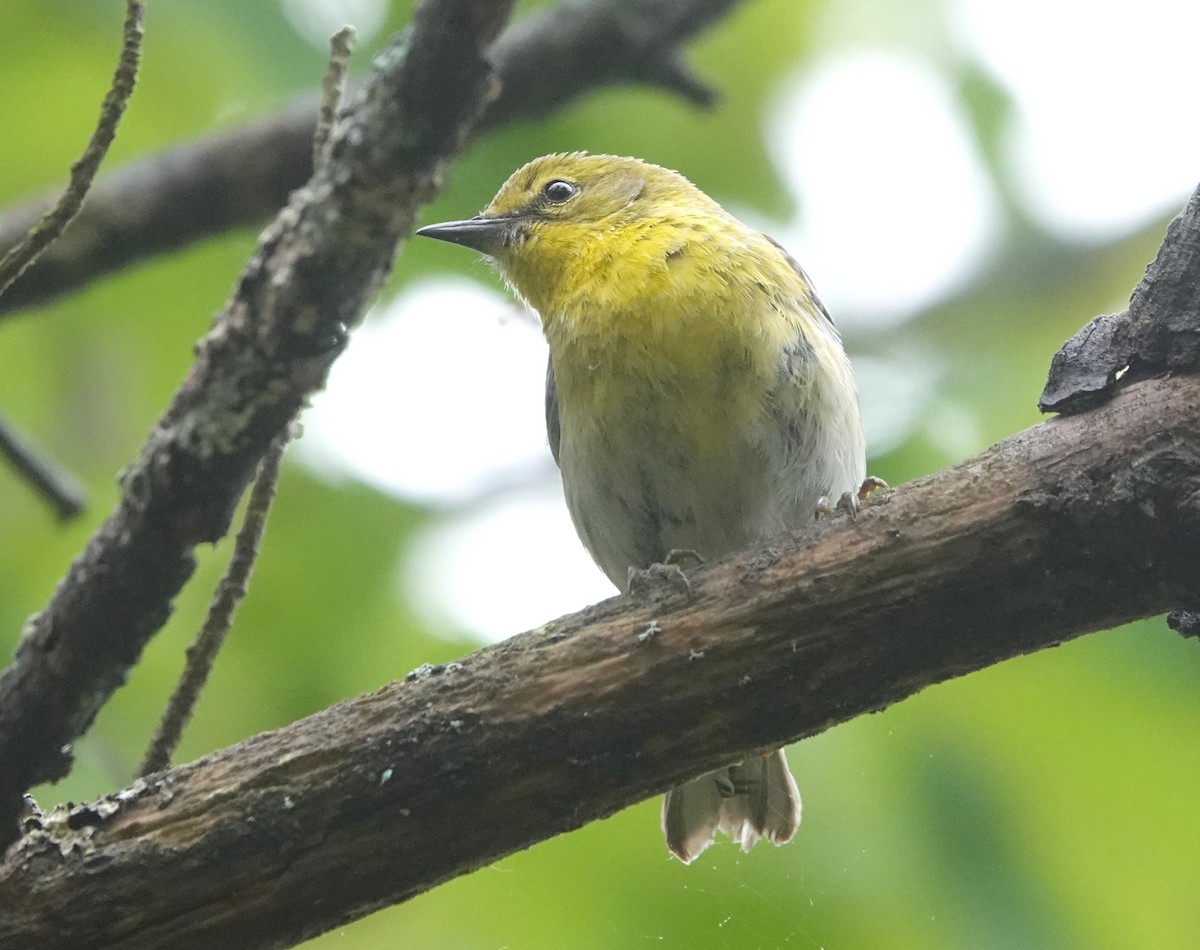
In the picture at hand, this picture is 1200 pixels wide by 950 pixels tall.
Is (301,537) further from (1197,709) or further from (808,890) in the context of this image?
(1197,709)

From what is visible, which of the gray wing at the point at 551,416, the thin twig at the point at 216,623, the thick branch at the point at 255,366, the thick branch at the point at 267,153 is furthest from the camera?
the gray wing at the point at 551,416

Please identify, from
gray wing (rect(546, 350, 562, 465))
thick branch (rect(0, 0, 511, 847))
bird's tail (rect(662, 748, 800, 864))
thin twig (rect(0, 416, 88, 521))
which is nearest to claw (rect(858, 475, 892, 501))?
bird's tail (rect(662, 748, 800, 864))

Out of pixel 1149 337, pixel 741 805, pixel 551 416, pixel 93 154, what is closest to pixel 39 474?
pixel 93 154

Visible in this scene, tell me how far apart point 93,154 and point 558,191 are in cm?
263

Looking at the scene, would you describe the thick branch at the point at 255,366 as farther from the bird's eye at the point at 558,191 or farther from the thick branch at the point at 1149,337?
the bird's eye at the point at 558,191

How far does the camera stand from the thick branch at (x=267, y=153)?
435cm

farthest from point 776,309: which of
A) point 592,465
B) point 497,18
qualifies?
point 497,18

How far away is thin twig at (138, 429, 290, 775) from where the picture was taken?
3.02 m

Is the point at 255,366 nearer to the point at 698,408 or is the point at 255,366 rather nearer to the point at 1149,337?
the point at 1149,337

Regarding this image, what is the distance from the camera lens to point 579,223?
192 inches

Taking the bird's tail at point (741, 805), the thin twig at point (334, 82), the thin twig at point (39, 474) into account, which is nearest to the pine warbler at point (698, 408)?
the bird's tail at point (741, 805)

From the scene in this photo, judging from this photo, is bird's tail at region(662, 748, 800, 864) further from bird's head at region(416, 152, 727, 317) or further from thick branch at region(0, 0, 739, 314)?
thick branch at region(0, 0, 739, 314)

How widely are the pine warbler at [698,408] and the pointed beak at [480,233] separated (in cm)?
40

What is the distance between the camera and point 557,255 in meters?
4.72
